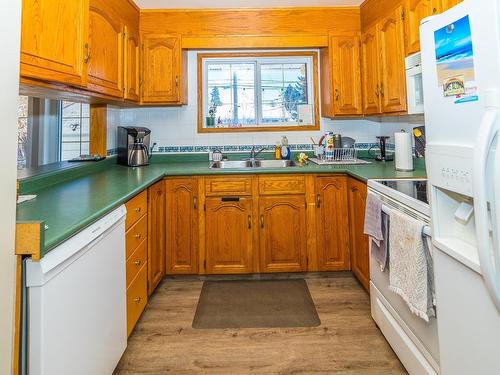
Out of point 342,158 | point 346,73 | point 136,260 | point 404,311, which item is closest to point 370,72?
point 346,73

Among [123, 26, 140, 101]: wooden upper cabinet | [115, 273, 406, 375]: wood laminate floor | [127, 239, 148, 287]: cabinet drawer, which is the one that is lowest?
[115, 273, 406, 375]: wood laminate floor

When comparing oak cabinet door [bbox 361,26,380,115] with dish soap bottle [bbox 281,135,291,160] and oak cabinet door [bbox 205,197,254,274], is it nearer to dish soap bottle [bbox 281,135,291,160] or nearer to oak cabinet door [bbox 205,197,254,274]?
dish soap bottle [bbox 281,135,291,160]

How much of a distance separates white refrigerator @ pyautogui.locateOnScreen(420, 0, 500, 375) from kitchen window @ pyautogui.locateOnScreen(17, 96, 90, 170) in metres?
2.66

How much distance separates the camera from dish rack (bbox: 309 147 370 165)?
289 cm

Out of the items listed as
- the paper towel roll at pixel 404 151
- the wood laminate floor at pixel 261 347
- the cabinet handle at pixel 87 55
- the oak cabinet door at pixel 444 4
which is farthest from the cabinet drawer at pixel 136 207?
the oak cabinet door at pixel 444 4

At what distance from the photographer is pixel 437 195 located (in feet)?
3.66

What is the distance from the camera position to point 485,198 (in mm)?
793

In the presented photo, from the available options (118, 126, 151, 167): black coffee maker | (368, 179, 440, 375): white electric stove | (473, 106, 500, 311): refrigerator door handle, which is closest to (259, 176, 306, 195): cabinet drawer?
(368, 179, 440, 375): white electric stove

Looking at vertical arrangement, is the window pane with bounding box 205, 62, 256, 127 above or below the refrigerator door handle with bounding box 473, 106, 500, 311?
above

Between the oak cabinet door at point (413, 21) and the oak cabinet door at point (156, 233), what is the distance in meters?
2.00

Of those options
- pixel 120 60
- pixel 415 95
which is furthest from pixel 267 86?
pixel 415 95

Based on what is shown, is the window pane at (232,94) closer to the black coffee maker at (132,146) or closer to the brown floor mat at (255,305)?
the black coffee maker at (132,146)

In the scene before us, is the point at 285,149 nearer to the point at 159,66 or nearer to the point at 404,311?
the point at 159,66

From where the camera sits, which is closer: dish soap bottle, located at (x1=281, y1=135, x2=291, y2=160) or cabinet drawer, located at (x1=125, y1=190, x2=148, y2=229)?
cabinet drawer, located at (x1=125, y1=190, x2=148, y2=229)
